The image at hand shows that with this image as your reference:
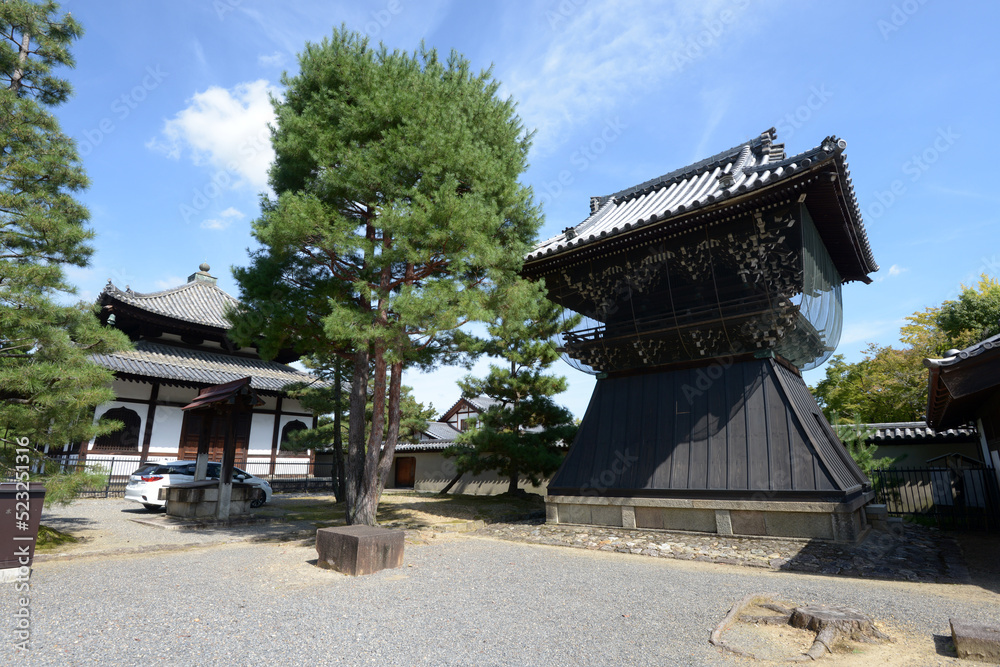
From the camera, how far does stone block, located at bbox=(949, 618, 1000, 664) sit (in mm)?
3461

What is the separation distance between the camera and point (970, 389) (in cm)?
577

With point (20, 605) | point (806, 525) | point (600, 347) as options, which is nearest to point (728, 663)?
point (806, 525)

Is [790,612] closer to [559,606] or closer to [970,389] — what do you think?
[559,606]

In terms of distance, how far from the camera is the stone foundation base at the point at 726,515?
24.9 feet

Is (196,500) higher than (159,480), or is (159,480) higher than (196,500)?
(159,480)

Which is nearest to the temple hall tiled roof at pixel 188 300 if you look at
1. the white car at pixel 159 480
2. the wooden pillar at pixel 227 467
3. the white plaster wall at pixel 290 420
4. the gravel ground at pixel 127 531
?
the white plaster wall at pixel 290 420

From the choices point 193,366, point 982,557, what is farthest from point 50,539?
point 982,557

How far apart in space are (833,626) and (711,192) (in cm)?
821

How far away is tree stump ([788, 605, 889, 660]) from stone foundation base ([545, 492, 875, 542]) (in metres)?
3.77

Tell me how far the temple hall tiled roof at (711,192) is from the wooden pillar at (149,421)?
51.8 ft

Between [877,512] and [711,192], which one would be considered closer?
[877,512]

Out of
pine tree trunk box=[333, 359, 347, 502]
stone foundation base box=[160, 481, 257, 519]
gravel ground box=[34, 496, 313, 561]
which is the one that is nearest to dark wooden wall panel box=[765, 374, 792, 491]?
gravel ground box=[34, 496, 313, 561]

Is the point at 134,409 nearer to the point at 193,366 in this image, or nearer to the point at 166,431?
the point at 166,431

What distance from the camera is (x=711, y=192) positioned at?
33.2 feet
